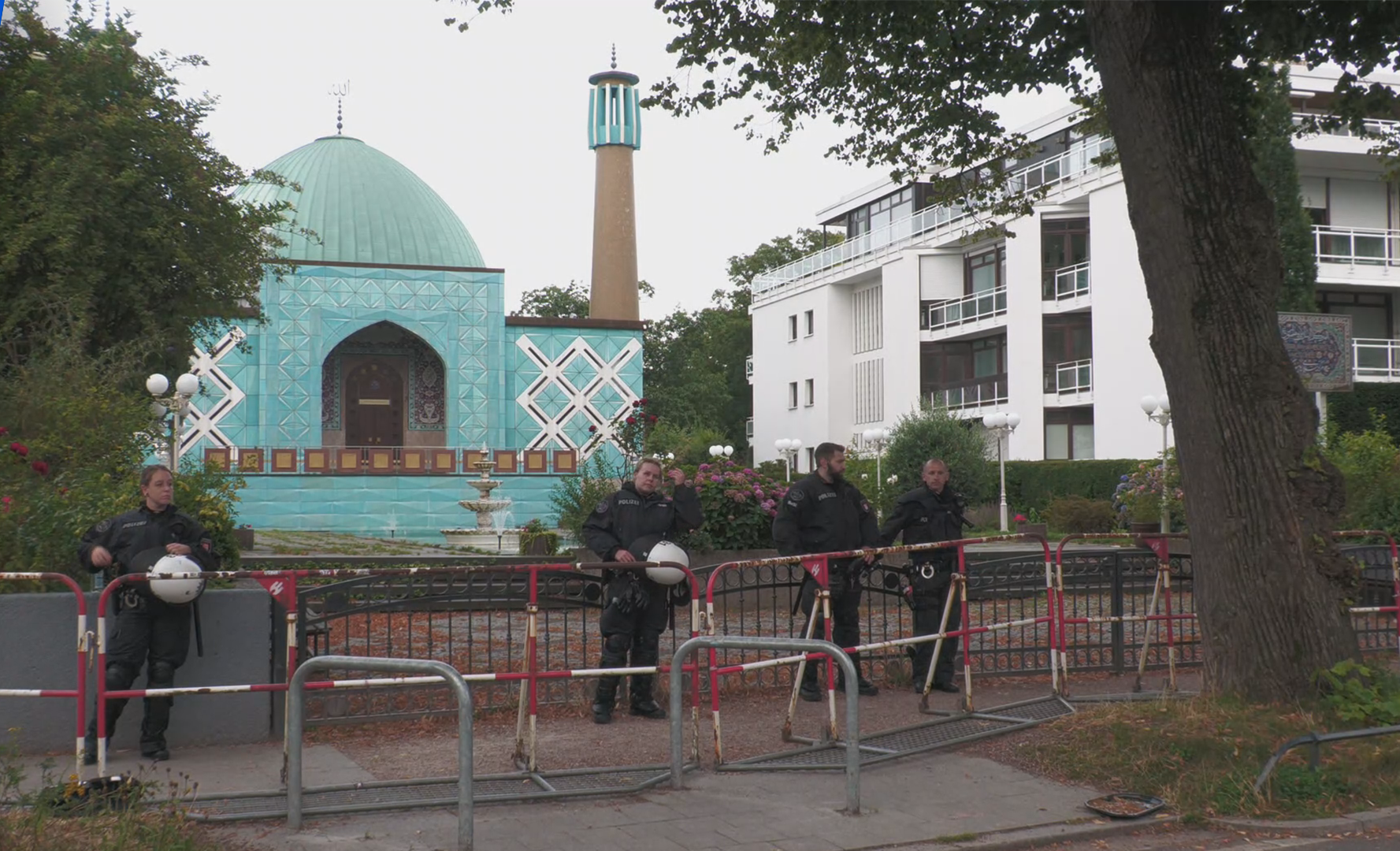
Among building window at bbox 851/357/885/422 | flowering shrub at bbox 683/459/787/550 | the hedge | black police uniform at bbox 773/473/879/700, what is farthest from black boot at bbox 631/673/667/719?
building window at bbox 851/357/885/422

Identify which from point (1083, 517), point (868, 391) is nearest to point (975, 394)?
point (868, 391)

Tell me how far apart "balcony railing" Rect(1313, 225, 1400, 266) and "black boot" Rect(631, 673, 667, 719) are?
31357 mm

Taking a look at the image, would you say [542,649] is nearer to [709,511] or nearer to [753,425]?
[709,511]

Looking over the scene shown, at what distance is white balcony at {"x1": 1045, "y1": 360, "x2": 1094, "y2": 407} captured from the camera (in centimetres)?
4091

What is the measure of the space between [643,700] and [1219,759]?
394 cm

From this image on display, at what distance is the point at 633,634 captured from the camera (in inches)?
355

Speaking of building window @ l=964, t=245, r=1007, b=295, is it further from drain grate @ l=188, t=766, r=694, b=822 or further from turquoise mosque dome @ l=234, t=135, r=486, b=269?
drain grate @ l=188, t=766, r=694, b=822

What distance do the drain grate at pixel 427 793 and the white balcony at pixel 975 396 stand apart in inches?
1461

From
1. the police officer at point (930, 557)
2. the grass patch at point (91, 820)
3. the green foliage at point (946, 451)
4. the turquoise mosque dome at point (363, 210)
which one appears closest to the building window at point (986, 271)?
the green foliage at point (946, 451)

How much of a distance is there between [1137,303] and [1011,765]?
32637 millimetres

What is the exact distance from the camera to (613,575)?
899 centimetres

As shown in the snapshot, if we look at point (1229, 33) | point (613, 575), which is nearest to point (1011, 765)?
point (613, 575)

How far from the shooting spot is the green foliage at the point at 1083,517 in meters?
31.1

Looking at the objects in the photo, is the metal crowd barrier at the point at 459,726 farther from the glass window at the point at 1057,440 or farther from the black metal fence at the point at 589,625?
the glass window at the point at 1057,440
